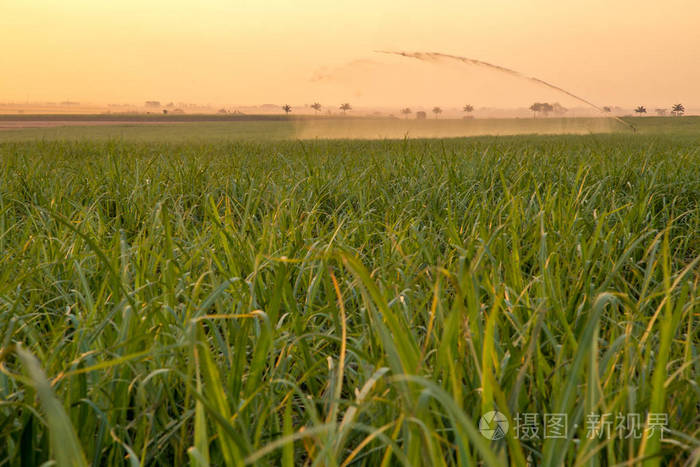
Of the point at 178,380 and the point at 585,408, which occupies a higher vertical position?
the point at 585,408

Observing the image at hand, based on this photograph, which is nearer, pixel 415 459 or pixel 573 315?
pixel 415 459

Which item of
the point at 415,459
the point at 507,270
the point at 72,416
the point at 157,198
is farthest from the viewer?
the point at 157,198

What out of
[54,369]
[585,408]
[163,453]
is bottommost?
[163,453]

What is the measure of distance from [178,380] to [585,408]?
0.89 meters

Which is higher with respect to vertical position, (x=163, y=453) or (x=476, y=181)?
(x=476, y=181)

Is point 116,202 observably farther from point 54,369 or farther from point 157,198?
point 54,369

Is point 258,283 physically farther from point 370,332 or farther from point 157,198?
point 157,198

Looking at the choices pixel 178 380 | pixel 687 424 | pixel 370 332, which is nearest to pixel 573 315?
pixel 687 424

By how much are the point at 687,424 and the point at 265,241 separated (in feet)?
4.89

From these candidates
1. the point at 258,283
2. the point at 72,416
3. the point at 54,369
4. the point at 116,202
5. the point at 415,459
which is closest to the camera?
the point at 415,459

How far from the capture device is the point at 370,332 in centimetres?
120

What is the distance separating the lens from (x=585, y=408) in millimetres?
821

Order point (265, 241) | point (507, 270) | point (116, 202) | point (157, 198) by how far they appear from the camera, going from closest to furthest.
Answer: point (507, 270), point (265, 241), point (157, 198), point (116, 202)

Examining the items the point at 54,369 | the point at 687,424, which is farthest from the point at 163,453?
the point at 687,424
